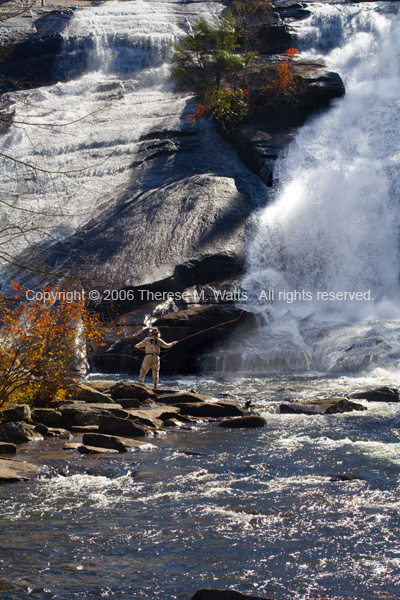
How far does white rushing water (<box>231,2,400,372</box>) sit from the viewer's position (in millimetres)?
18594

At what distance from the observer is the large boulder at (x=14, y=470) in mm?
7582

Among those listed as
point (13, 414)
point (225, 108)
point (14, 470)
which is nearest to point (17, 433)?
point (13, 414)

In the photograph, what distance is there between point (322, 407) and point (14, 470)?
6302 millimetres

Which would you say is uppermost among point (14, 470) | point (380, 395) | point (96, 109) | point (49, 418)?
point (96, 109)

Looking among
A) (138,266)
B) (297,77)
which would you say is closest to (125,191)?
(138,266)

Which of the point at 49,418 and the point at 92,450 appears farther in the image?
the point at 49,418

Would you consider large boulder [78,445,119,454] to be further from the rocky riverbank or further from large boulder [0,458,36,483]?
large boulder [0,458,36,483]

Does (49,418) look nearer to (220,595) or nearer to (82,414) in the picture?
(82,414)

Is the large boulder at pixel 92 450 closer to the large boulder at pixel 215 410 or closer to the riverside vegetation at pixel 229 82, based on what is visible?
the large boulder at pixel 215 410

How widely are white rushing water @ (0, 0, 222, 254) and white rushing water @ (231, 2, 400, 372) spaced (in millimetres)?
6860

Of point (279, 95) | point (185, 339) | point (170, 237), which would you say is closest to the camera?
Answer: point (185, 339)

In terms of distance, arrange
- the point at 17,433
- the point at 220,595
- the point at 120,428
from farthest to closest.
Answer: the point at 120,428, the point at 17,433, the point at 220,595

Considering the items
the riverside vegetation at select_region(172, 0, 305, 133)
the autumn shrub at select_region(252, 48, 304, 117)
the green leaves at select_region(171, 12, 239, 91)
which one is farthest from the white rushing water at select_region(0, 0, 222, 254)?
the autumn shrub at select_region(252, 48, 304, 117)

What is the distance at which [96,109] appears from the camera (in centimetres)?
3559
